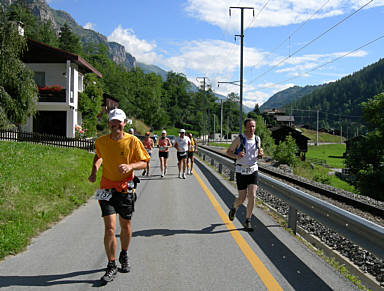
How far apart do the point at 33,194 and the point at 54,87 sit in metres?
24.6

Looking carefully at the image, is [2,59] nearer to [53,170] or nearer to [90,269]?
[53,170]

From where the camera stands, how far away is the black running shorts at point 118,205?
436cm

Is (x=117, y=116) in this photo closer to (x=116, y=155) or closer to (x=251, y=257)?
A: (x=116, y=155)

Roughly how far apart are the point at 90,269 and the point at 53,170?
24.7ft

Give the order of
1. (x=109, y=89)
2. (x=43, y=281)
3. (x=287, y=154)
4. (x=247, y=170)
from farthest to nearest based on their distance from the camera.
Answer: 1. (x=109, y=89)
2. (x=287, y=154)
3. (x=247, y=170)
4. (x=43, y=281)

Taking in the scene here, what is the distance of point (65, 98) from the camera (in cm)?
3145

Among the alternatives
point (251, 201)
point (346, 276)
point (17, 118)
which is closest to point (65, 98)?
point (17, 118)

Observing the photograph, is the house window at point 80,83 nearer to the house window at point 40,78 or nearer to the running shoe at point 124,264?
the house window at point 40,78

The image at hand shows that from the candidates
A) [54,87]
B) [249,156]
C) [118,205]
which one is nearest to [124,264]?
[118,205]

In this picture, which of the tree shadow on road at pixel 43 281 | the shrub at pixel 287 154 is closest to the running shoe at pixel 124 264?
the tree shadow on road at pixel 43 281

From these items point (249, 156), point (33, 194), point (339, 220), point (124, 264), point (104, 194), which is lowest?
point (124, 264)

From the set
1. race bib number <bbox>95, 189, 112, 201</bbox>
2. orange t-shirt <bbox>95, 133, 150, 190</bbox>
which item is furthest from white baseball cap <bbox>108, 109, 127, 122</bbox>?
race bib number <bbox>95, 189, 112, 201</bbox>

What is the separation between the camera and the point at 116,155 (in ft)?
14.6

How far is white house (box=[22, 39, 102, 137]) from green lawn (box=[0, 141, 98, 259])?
18.7 meters
